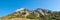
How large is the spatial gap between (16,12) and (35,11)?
101 cm

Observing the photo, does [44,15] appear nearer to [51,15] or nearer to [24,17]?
[51,15]

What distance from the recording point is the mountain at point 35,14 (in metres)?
7.65

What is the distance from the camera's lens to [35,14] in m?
8.13

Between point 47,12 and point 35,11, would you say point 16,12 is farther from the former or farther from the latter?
point 47,12

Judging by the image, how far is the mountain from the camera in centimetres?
765

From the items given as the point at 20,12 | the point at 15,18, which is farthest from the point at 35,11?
the point at 15,18

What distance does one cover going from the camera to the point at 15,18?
7.36m

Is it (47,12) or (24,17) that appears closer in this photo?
(24,17)

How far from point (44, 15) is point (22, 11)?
3.83 ft

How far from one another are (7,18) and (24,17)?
0.84m

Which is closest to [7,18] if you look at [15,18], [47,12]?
[15,18]

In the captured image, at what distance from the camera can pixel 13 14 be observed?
26.0ft

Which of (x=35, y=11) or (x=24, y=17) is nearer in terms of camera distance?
(x=24, y=17)

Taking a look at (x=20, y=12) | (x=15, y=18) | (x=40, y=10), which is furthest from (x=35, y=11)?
(x=15, y=18)
